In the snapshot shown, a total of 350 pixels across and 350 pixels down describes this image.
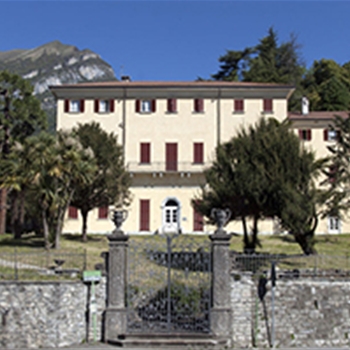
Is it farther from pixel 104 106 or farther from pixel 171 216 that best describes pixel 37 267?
pixel 104 106

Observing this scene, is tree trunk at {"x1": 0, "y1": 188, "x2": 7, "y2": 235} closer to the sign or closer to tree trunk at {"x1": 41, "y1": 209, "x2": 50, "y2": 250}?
tree trunk at {"x1": 41, "y1": 209, "x2": 50, "y2": 250}

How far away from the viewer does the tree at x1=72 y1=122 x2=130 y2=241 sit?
3125 centimetres

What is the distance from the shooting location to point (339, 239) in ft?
120

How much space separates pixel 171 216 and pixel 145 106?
8.11m

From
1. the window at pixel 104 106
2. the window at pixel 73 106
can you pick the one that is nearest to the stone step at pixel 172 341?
the window at pixel 104 106

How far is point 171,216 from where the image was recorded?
129ft

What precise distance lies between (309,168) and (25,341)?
511 inches

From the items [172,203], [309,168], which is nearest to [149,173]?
[172,203]

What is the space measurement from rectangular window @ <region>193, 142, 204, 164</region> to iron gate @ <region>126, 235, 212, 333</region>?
22957mm

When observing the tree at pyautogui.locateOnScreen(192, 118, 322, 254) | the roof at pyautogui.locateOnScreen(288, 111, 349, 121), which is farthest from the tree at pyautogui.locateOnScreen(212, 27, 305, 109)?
the tree at pyautogui.locateOnScreen(192, 118, 322, 254)

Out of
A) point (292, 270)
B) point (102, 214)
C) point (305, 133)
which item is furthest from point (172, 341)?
point (305, 133)

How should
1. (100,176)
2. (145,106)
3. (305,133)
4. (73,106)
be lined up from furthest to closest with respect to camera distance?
(305,133), (73,106), (145,106), (100,176)

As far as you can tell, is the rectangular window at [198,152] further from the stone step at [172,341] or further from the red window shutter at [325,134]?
the stone step at [172,341]

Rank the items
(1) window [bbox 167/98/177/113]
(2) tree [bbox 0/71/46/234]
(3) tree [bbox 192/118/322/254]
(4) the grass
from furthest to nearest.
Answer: (1) window [bbox 167/98/177/113] < (2) tree [bbox 0/71/46/234] < (3) tree [bbox 192/118/322/254] < (4) the grass
